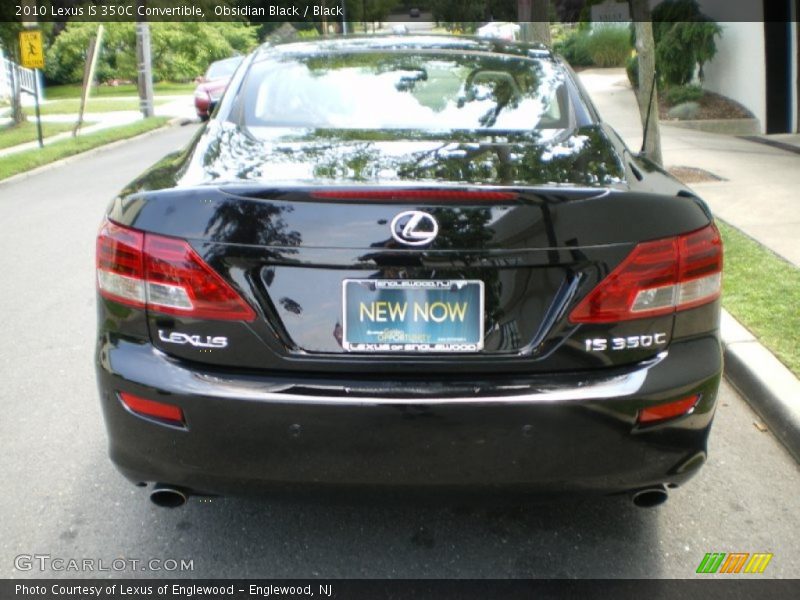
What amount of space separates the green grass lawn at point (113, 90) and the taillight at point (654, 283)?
36484 mm

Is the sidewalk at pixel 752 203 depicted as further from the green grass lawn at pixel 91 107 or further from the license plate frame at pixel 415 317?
the green grass lawn at pixel 91 107

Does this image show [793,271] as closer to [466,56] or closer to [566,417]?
[466,56]

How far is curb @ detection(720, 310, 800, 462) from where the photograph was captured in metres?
4.08

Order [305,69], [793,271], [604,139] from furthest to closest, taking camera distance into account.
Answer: [793,271]
[305,69]
[604,139]

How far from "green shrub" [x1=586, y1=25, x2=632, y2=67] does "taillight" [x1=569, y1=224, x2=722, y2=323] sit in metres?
32.6

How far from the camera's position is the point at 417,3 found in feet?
282

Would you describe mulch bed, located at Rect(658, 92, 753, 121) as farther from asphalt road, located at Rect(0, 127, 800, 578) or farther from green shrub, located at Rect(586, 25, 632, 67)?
green shrub, located at Rect(586, 25, 632, 67)

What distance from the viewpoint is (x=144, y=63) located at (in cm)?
2325

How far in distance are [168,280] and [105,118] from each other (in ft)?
76.4

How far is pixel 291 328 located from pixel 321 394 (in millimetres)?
202

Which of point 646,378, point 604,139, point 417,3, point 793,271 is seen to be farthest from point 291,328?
point 417,3

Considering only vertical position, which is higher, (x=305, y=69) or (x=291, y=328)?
(x=305, y=69)

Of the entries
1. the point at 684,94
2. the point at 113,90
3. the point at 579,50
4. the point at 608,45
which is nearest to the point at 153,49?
the point at 113,90

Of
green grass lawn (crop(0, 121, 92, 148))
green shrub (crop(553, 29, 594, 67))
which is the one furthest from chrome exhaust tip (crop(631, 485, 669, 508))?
green shrub (crop(553, 29, 594, 67))
